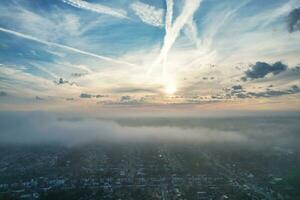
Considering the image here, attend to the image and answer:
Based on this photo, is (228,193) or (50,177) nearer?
(228,193)

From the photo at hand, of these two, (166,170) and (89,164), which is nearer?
(166,170)

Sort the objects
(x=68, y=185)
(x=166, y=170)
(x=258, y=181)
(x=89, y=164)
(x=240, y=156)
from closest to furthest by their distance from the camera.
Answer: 1. (x=68, y=185)
2. (x=258, y=181)
3. (x=166, y=170)
4. (x=89, y=164)
5. (x=240, y=156)

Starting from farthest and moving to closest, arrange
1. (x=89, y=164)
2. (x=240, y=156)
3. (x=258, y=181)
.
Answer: (x=240, y=156) → (x=89, y=164) → (x=258, y=181)

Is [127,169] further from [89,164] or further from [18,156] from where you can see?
[18,156]

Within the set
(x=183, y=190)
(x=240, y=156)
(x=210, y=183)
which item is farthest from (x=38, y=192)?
(x=240, y=156)

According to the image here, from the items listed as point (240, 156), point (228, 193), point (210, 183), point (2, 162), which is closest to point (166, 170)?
point (210, 183)

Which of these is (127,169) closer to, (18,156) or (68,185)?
(68,185)

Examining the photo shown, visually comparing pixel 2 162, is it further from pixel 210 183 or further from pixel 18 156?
pixel 210 183

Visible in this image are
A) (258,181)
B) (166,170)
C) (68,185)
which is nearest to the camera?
(68,185)

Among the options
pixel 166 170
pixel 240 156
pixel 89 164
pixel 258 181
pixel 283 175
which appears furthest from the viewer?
pixel 240 156
